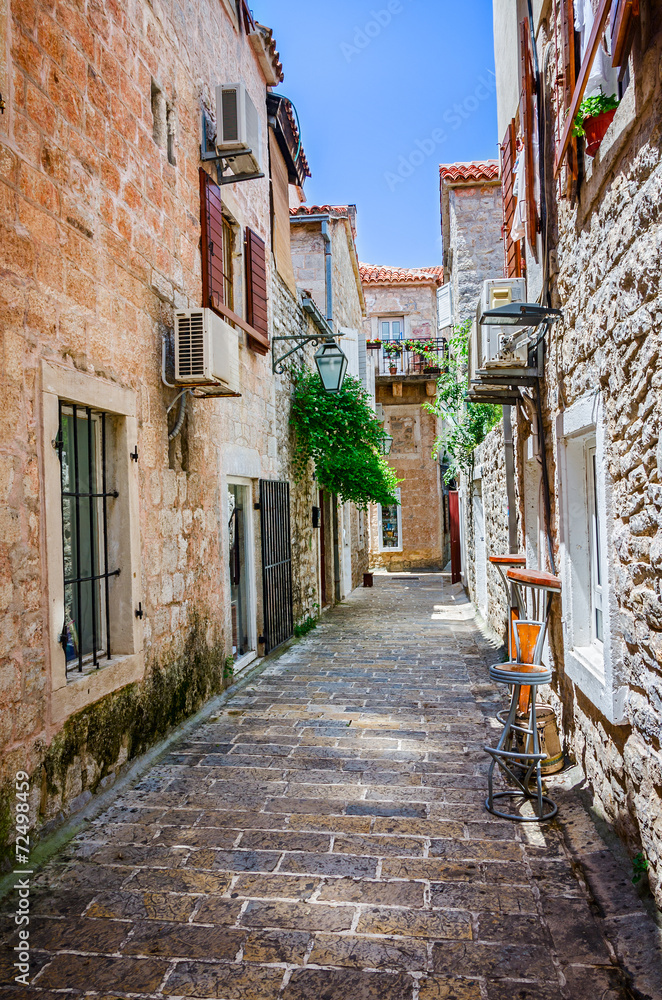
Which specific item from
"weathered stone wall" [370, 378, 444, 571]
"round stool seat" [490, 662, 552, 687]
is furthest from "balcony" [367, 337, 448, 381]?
"round stool seat" [490, 662, 552, 687]

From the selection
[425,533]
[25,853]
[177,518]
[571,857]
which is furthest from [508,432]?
[425,533]

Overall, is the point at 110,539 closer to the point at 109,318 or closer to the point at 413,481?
the point at 109,318

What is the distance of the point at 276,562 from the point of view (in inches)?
318

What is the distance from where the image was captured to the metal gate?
25.1ft

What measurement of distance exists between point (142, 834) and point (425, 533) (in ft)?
58.2

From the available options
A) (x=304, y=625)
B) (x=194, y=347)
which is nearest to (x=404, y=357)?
(x=304, y=625)

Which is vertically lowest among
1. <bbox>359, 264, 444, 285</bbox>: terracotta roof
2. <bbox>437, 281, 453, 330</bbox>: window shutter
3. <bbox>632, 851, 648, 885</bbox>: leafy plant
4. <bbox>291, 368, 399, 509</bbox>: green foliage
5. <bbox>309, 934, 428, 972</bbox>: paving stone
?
<bbox>309, 934, 428, 972</bbox>: paving stone

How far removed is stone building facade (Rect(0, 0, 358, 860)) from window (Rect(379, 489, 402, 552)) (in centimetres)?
1429

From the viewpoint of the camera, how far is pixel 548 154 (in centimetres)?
450

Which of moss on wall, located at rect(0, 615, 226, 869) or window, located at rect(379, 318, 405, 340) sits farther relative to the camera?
window, located at rect(379, 318, 405, 340)

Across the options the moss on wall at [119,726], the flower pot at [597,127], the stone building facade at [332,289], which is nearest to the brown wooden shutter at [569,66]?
the flower pot at [597,127]

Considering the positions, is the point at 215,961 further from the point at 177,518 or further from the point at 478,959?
the point at 177,518

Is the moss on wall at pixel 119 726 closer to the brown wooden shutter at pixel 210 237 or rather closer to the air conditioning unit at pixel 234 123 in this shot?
the brown wooden shutter at pixel 210 237

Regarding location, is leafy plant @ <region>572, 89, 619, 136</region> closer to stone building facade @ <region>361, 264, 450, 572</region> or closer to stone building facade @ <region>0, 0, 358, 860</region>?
stone building facade @ <region>0, 0, 358, 860</region>
